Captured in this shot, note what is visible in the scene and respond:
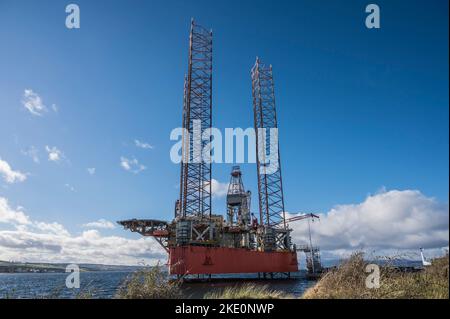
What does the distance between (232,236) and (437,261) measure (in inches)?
1511

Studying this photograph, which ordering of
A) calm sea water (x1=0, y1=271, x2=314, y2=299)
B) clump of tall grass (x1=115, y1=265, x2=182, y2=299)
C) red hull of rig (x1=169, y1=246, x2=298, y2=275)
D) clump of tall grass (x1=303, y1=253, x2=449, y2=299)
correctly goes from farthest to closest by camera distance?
red hull of rig (x1=169, y1=246, x2=298, y2=275)
calm sea water (x1=0, y1=271, x2=314, y2=299)
clump of tall grass (x1=303, y1=253, x2=449, y2=299)
clump of tall grass (x1=115, y1=265, x2=182, y2=299)

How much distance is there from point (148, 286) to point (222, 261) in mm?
32577

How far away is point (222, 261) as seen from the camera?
40.7 m

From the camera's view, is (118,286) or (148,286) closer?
(148,286)

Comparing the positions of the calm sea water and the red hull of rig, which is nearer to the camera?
the calm sea water

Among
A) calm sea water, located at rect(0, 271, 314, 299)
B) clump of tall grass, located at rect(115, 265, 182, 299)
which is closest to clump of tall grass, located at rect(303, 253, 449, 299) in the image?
clump of tall grass, located at rect(115, 265, 182, 299)

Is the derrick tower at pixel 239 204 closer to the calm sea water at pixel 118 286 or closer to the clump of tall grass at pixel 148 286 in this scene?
the calm sea water at pixel 118 286

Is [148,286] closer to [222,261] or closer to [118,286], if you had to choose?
[118,286]

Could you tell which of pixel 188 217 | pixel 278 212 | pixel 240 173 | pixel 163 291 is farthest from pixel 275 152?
pixel 163 291

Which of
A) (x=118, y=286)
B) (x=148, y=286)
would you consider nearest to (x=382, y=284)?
(x=148, y=286)

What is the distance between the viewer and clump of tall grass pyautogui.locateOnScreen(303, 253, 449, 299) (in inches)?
396

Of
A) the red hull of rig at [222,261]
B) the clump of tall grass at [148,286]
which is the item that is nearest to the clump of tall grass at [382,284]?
the clump of tall grass at [148,286]

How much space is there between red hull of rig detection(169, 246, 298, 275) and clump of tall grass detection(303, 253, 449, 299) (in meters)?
23.4

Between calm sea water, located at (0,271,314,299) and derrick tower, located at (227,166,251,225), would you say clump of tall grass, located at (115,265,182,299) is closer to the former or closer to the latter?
calm sea water, located at (0,271,314,299)
